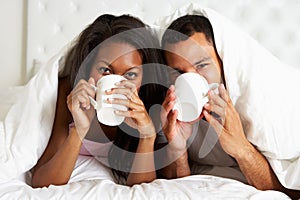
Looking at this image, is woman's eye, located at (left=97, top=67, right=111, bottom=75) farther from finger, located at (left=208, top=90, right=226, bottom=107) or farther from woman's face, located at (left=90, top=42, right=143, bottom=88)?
finger, located at (left=208, top=90, right=226, bottom=107)

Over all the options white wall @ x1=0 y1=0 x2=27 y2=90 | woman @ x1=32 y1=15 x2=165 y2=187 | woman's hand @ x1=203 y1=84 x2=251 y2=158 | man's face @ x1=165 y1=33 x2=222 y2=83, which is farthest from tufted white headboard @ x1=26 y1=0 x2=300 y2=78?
woman's hand @ x1=203 y1=84 x2=251 y2=158

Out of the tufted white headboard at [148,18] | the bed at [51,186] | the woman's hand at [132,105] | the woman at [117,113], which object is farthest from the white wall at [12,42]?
the woman's hand at [132,105]

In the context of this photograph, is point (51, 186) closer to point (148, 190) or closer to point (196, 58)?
point (148, 190)

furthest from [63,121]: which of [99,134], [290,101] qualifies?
[290,101]

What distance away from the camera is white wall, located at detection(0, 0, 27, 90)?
2.12 meters

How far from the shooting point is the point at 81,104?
1.09 meters

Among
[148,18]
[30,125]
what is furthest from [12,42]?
[30,125]

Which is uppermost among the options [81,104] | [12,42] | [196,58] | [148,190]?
[196,58]

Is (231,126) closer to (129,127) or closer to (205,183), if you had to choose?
(205,183)

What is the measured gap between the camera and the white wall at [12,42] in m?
2.12

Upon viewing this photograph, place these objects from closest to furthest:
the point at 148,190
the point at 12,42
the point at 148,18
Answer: the point at 148,190
the point at 148,18
the point at 12,42

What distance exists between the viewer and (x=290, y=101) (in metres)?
1.16

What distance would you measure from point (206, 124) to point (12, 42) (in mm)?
1198

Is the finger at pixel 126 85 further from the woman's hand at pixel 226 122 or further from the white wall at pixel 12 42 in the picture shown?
the white wall at pixel 12 42
